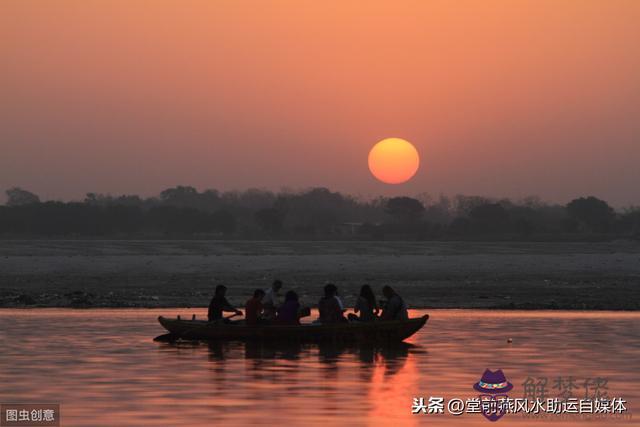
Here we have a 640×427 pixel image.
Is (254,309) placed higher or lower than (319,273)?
higher

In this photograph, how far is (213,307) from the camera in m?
35.3

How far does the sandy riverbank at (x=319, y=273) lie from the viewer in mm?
54531

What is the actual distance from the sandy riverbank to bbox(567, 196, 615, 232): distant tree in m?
70.6

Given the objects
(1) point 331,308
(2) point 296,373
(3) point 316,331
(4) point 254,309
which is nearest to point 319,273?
(1) point 331,308

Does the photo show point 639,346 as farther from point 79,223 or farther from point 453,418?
point 79,223

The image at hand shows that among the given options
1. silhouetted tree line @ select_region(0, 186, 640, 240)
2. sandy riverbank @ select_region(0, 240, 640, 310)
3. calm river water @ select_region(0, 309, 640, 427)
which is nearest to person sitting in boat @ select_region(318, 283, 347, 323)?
calm river water @ select_region(0, 309, 640, 427)

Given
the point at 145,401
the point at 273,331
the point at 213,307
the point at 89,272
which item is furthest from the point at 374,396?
the point at 89,272

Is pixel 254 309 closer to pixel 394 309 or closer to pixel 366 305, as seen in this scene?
pixel 366 305

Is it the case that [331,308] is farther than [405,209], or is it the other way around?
[405,209]

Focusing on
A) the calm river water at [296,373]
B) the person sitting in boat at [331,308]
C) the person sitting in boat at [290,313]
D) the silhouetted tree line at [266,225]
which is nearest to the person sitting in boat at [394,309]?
the calm river water at [296,373]

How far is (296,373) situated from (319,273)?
45.5 metres

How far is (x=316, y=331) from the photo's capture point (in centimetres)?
3341

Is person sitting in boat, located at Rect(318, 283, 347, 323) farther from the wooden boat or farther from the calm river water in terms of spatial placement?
the calm river water

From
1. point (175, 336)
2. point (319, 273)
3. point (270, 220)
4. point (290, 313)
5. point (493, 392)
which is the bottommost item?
point (493, 392)
